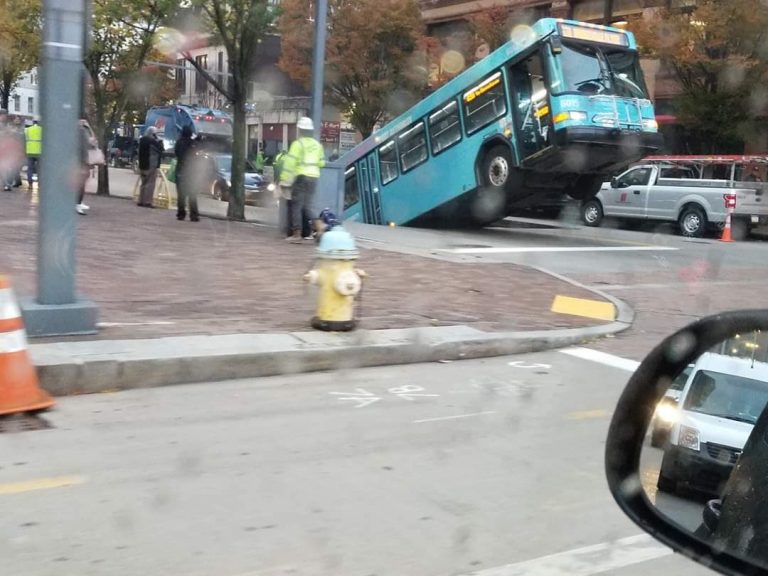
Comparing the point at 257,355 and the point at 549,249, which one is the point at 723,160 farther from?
the point at 257,355

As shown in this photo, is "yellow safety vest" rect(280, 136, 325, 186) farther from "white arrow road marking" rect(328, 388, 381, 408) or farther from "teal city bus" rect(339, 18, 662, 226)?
"white arrow road marking" rect(328, 388, 381, 408)

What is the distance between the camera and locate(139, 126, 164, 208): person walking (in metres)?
21.0

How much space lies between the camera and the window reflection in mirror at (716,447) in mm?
1901

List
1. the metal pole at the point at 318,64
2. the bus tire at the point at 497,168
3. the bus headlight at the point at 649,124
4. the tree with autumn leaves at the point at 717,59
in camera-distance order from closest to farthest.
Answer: the metal pole at the point at 318,64 < the bus headlight at the point at 649,124 < the bus tire at the point at 497,168 < the tree with autumn leaves at the point at 717,59

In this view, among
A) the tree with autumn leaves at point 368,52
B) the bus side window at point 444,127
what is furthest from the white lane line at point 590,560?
the tree with autumn leaves at point 368,52

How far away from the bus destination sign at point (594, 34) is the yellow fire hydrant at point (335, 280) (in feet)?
32.9

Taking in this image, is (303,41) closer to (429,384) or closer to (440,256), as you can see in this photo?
(440,256)

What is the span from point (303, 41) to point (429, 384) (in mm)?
31118

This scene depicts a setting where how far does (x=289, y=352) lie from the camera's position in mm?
7562

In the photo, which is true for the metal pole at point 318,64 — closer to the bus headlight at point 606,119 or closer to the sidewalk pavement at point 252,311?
the sidewalk pavement at point 252,311

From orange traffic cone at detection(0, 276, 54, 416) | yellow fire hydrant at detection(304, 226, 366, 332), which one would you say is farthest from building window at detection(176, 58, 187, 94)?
orange traffic cone at detection(0, 276, 54, 416)

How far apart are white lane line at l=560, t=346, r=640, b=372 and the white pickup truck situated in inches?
577

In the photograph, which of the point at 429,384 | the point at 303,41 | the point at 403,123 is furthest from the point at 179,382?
the point at 303,41

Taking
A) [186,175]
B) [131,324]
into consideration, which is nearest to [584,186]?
[186,175]
